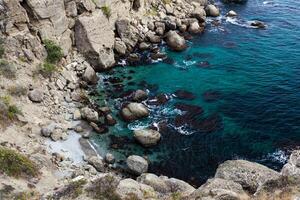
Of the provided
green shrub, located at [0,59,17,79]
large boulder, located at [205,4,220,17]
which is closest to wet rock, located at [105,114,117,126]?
green shrub, located at [0,59,17,79]

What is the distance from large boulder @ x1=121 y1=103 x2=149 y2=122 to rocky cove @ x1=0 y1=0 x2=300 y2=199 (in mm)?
115

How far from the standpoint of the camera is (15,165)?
37969 millimetres

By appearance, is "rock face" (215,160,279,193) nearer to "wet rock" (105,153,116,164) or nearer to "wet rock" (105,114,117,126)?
"wet rock" (105,153,116,164)

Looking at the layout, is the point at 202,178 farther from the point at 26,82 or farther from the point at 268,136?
the point at 26,82

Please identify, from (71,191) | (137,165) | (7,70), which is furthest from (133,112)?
(71,191)

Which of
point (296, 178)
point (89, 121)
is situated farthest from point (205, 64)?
point (296, 178)

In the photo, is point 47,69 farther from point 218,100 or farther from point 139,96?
point 218,100

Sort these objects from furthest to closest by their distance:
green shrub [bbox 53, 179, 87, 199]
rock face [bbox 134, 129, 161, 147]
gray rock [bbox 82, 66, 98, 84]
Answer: gray rock [bbox 82, 66, 98, 84]
rock face [bbox 134, 129, 161, 147]
green shrub [bbox 53, 179, 87, 199]

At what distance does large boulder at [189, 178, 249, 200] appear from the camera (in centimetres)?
3142

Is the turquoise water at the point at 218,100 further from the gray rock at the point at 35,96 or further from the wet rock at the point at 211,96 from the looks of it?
the gray rock at the point at 35,96

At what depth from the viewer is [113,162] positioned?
152 feet

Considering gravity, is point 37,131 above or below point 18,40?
below

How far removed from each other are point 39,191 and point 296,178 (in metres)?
20.6

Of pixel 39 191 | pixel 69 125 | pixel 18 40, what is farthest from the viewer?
pixel 18 40
